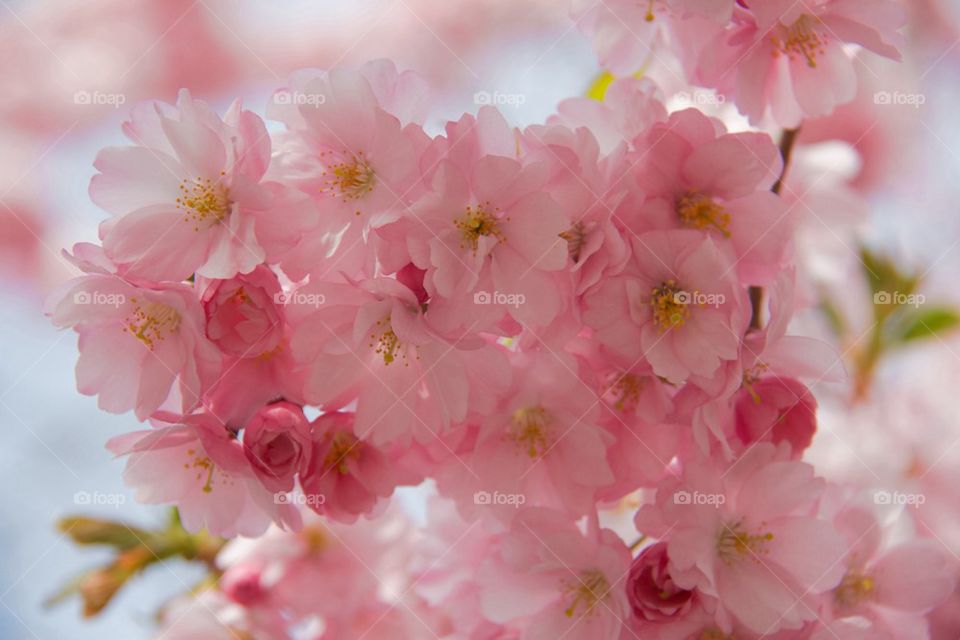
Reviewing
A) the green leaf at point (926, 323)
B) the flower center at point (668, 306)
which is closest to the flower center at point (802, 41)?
the flower center at point (668, 306)

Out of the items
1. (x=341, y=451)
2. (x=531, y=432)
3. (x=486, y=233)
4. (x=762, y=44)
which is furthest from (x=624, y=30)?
(x=341, y=451)

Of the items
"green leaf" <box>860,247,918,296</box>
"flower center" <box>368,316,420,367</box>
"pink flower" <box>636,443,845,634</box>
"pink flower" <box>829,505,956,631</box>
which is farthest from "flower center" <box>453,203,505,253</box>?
"green leaf" <box>860,247,918,296</box>

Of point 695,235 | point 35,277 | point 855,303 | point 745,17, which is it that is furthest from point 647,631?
point 35,277

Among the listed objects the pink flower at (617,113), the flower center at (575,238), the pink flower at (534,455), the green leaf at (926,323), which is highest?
the pink flower at (617,113)

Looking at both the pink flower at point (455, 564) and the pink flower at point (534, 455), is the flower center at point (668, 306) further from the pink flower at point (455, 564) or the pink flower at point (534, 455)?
the pink flower at point (455, 564)

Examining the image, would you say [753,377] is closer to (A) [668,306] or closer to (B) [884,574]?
(A) [668,306]

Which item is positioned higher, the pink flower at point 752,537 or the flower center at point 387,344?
the flower center at point 387,344

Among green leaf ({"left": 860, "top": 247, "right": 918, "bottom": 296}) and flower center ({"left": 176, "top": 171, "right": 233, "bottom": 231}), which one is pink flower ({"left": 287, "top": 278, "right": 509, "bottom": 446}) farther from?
green leaf ({"left": 860, "top": 247, "right": 918, "bottom": 296})

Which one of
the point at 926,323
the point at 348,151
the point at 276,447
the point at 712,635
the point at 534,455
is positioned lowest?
the point at 926,323
